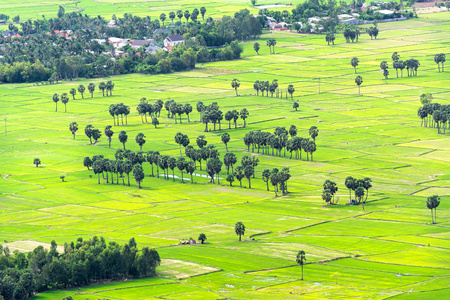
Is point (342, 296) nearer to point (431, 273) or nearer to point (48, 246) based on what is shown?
point (431, 273)

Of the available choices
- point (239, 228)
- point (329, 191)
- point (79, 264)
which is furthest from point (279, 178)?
point (79, 264)

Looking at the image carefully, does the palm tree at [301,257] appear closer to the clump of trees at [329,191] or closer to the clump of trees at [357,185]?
the clump of trees at [329,191]

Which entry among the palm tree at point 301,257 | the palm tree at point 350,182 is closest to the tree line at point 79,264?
the palm tree at point 301,257

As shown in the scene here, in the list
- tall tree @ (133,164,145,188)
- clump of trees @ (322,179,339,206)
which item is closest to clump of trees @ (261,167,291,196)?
clump of trees @ (322,179,339,206)

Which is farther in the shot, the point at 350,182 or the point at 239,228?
the point at 350,182

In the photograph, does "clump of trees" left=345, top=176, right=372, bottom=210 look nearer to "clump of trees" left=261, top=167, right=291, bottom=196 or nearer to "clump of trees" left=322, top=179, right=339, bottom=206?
"clump of trees" left=322, top=179, right=339, bottom=206

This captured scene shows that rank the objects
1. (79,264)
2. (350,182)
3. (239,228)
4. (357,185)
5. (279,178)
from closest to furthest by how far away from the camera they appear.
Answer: (79,264) < (239,228) < (350,182) < (357,185) < (279,178)

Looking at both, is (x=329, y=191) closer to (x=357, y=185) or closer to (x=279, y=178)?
(x=357, y=185)

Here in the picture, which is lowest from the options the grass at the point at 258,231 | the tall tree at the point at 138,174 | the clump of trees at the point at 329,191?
the grass at the point at 258,231

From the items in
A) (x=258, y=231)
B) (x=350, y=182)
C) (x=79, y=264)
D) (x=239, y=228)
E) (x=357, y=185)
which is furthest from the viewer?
(x=357, y=185)
